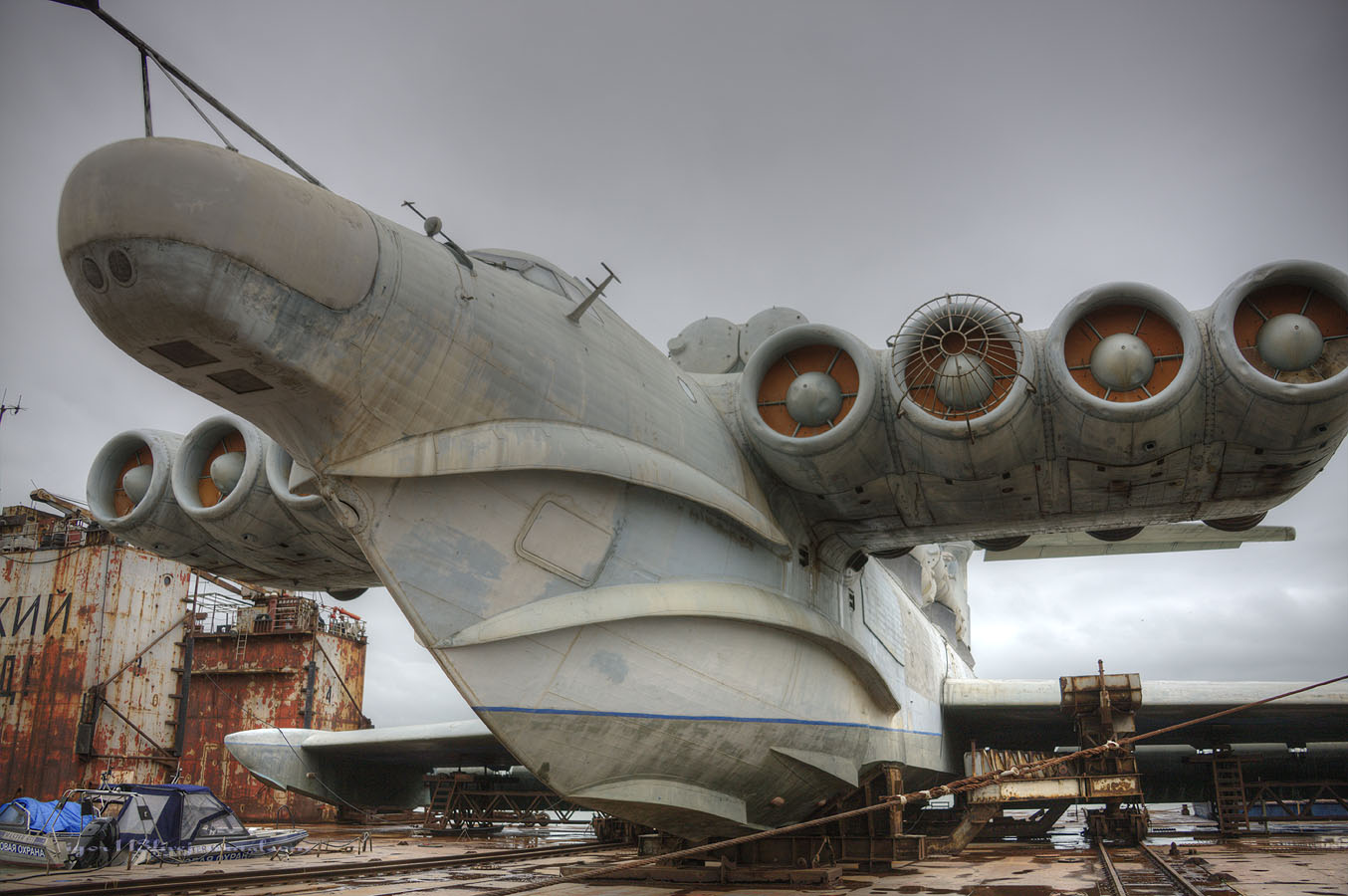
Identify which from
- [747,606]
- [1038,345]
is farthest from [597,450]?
[1038,345]

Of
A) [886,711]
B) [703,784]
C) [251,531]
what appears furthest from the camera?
[886,711]

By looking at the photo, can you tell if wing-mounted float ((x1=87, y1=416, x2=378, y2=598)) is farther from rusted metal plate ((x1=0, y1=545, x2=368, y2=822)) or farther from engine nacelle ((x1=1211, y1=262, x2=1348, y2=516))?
rusted metal plate ((x1=0, y1=545, x2=368, y2=822))

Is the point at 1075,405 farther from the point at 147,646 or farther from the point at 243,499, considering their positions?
the point at 147,646

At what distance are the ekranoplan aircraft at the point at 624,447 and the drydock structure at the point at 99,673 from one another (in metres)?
13.8

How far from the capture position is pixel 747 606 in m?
9.26

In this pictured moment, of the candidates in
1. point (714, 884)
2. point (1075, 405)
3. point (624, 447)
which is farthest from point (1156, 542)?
point (624, 447)

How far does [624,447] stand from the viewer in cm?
848

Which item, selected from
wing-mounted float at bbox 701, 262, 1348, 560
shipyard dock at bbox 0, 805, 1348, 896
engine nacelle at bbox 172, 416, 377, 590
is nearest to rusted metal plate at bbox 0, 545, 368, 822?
shipyard dock at bbox 0, 805, 1348, 896

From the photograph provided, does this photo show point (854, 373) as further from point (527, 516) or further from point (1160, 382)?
point (527, 516)

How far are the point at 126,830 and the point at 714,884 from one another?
845 centimetres

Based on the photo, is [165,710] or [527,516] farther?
[165,710]

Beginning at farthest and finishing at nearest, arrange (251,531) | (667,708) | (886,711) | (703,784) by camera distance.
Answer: (886,711) < (251,531) < (703,784) < (667,708)

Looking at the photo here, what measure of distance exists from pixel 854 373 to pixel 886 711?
17.5 ft

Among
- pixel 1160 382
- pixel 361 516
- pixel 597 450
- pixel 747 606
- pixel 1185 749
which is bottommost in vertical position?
pixel 1185 749
